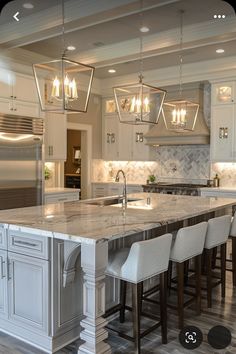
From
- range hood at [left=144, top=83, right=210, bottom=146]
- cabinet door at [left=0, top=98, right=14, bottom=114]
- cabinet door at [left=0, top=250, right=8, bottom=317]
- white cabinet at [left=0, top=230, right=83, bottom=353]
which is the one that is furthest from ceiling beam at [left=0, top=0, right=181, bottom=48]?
range hood at [left=144, top=83, right=210, bottom=146]

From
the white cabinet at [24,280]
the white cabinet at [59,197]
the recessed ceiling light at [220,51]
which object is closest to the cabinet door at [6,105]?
the white cabinet at [59,197]

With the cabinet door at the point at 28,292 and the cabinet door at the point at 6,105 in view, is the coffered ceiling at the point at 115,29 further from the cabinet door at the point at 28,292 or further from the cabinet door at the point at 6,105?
the cabinet door at the point at 28,292

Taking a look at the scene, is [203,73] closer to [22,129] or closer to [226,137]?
[226,137]

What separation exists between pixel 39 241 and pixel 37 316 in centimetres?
60

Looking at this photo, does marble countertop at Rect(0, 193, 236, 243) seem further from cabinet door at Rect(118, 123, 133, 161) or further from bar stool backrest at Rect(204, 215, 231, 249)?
cabinet door at Rect(118, 123, 133, 161)

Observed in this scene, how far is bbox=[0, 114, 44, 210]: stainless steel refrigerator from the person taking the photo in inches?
229

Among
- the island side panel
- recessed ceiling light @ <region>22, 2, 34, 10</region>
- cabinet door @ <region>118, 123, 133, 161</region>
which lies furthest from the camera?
cabinet door @ <region>118, 123, 133, 161</region>

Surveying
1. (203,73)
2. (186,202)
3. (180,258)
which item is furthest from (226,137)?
(180,258)

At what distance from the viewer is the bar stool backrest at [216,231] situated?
Answer: 11.8ft

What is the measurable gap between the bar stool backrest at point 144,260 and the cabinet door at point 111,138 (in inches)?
232

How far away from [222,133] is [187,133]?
69 cm

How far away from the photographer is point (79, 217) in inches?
127

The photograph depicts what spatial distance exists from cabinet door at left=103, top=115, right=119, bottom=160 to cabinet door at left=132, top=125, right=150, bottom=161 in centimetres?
48

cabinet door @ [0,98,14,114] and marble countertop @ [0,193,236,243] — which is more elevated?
cabinet door @ [0,98,14,114]
